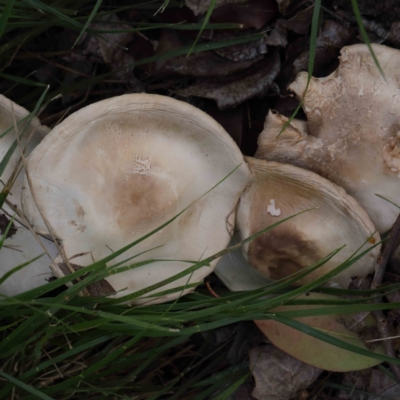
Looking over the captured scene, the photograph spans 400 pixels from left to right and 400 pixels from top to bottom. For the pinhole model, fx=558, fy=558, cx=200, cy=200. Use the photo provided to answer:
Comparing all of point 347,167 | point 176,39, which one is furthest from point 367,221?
point 176,39

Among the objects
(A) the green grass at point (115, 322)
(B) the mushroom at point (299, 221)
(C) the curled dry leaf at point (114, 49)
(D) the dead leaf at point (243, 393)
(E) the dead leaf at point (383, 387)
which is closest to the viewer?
(A) the green grass at point (115, 322)

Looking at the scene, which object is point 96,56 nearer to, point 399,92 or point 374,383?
point 399,92

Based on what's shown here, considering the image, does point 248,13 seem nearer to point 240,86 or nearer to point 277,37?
point 277,37

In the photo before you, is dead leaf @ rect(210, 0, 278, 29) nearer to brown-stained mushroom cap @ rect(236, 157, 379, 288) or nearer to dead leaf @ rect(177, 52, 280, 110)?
dead leaf @ rect(177, 52, 280, 110)

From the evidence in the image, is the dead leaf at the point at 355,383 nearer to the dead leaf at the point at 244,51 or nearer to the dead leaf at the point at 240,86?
the dead leaf at the point at 240,86

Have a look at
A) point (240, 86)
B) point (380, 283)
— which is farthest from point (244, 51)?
point (380, 283)

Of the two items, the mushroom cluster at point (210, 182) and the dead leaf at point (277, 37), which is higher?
the dead leaf at point (277, 37)

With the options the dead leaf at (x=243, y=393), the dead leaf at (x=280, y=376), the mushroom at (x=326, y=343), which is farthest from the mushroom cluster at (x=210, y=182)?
the dead leaf at (x=243, y=393)
